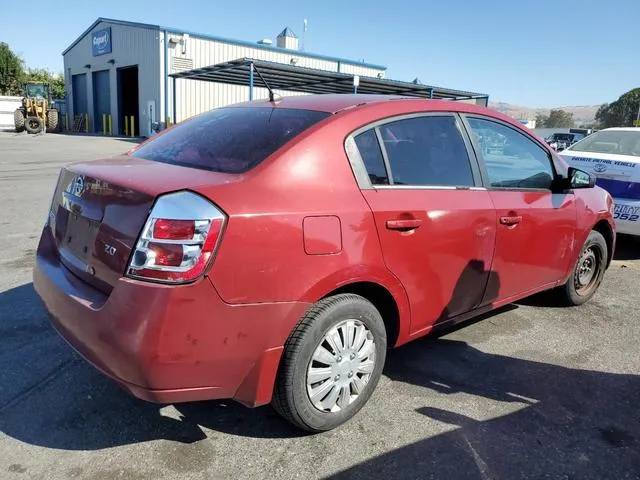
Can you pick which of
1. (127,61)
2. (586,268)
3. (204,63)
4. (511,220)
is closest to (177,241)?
(511,220)

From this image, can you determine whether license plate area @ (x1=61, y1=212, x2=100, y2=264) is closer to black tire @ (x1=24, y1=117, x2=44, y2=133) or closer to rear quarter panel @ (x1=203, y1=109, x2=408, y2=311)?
rear quarter panel @ (x1=203, y1=109, x2=408, y2=311)

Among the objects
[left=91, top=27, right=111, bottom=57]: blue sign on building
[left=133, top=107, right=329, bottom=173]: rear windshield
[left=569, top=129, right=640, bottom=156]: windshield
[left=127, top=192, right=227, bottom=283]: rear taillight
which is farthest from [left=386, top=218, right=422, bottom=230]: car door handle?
[left=91, top=27, right=111, bottom=57]: blue sign on building

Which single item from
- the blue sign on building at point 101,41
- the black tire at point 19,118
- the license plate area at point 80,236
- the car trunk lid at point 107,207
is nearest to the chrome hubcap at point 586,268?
the car trunk lid at point 107,207

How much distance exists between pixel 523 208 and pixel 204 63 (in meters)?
29.6

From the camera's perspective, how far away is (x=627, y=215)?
6156mm

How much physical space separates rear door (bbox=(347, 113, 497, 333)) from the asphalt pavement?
50 cm

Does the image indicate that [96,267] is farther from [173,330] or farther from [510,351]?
[510,351]

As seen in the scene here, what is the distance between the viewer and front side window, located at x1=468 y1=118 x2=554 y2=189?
341 centimetres

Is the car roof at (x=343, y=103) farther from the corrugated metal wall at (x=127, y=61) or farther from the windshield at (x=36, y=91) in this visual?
the windshield at (x=36, y=91)

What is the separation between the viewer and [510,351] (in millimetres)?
3707

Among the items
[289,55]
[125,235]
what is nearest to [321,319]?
[125,235]

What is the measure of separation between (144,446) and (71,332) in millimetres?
645

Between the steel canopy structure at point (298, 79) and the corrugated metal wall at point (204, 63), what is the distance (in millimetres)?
5539

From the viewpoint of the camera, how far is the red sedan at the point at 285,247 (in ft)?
6.93
